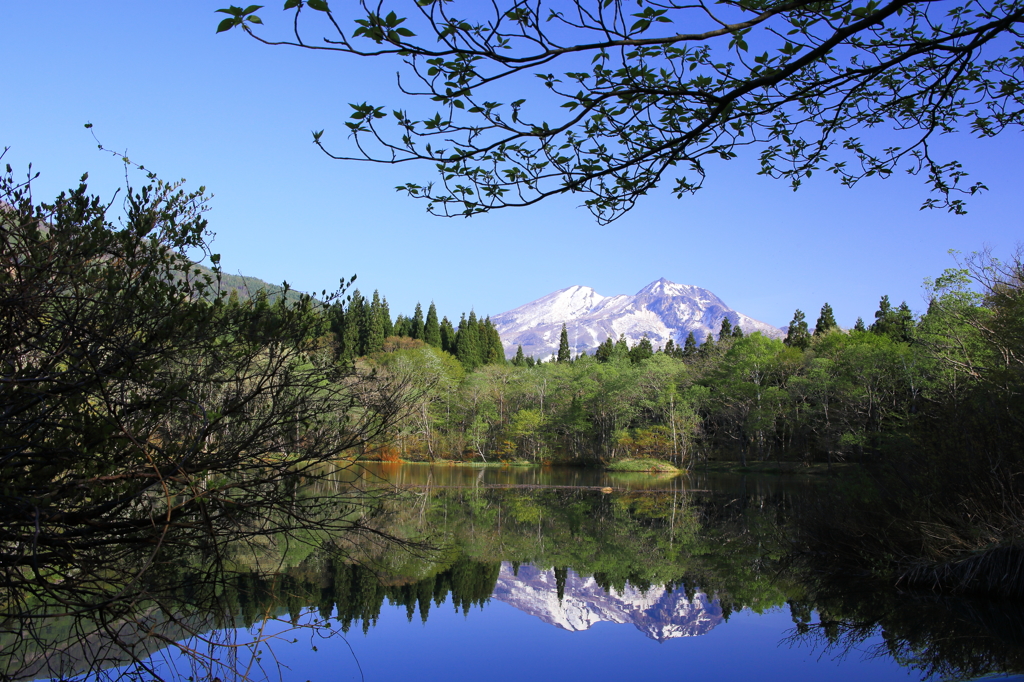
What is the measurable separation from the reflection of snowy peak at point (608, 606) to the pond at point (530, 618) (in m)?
0.04

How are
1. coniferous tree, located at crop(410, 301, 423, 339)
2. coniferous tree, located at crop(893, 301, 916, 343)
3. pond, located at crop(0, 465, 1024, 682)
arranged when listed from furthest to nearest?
1. coniferous tree, located at crop(410, 301, 423, 339)
2. coniferous tree, located at crop(893, 301, 916, 343)
3. pond, located at crop(0, 465, 1024, 682)

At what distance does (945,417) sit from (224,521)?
487 inches

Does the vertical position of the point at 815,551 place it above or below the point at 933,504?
below

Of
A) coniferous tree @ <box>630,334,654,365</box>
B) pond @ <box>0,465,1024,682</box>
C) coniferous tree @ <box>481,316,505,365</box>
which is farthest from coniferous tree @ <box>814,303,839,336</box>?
pond @ <box>0,465,1024,682</box>

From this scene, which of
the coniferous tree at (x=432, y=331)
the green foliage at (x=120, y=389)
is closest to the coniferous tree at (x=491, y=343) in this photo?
the coniferous tree at (x=432, y=331)

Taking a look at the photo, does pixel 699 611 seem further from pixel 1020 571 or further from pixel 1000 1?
pixel 1000 1

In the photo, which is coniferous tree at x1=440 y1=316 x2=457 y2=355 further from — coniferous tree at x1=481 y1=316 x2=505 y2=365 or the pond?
the pond

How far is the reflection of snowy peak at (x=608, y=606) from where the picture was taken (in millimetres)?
11281

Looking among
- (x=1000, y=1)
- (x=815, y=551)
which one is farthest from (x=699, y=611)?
(x=1000, y=1)

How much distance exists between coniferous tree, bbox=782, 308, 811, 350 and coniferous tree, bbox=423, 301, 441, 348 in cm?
3452

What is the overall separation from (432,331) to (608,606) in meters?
63.3

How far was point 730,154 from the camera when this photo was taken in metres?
4.55

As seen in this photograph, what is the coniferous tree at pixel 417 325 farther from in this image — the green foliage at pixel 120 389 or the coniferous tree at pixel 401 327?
the green foliage at pixel 120 389

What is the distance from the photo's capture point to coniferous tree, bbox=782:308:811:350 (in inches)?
2100
